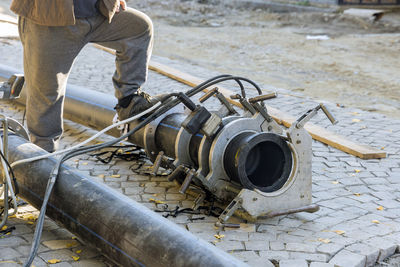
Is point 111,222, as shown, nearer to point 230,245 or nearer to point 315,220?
point 230,245

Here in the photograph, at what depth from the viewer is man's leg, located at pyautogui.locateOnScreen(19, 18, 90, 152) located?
4574 mm

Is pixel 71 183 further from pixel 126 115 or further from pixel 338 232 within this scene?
pixel 338 232

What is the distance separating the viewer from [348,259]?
3.75m

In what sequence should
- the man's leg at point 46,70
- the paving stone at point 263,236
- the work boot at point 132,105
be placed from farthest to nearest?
the work boot at point 132,105, the man's leg at point 46,70, the paving stone at point 263,236

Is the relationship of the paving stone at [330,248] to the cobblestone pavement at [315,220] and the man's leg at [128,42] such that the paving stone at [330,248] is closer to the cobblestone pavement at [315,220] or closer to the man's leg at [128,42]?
the cobblestone pavement at [315,220]

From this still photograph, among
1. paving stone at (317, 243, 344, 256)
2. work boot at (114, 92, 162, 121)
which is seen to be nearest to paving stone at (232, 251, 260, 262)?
paving stone at (317, 243, 344, 256)

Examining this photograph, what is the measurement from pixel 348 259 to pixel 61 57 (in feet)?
8.89

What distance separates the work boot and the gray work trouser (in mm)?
67

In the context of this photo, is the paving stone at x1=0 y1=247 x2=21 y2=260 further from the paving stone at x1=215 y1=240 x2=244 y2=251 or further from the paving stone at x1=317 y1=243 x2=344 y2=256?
the paving stone at x1=317 y1=243 x2=344 y2=256

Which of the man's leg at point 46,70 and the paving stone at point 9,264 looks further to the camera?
the man's leg at point 46,70

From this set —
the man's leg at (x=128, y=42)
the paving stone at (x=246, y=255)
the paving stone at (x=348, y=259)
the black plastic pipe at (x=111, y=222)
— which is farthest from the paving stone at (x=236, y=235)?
the man's leg at (x=128, y=42)

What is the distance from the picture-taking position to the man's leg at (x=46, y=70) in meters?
4.57

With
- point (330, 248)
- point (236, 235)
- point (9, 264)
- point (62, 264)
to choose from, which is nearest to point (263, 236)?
point (236, 235)

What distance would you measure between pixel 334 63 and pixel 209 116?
8.10 m
